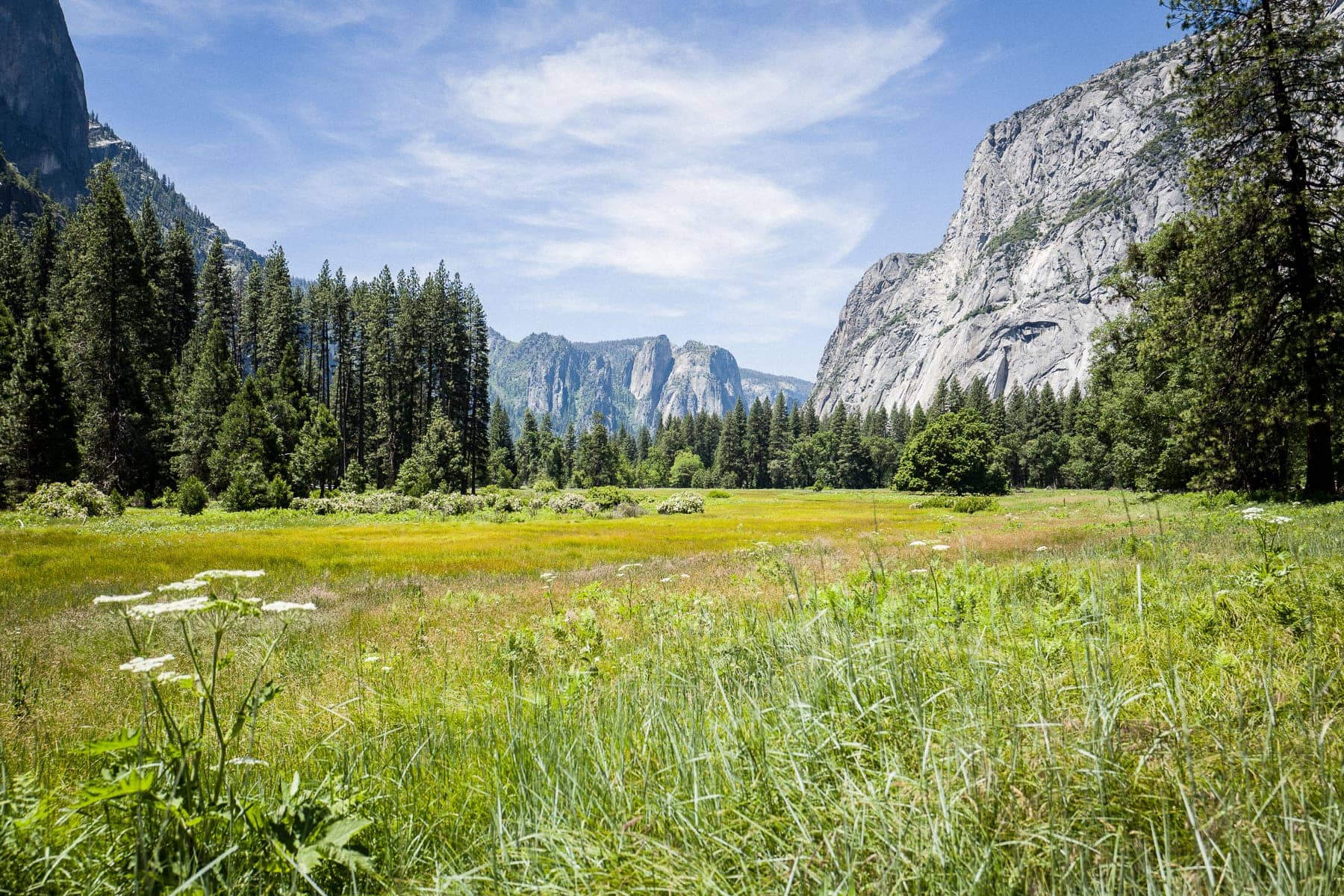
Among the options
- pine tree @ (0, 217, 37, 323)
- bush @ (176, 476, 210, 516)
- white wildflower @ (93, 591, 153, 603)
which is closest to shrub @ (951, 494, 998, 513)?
white wildflower @ (93, 591, 153, 603)

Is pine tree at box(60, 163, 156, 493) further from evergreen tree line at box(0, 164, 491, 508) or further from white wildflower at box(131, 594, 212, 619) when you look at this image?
white wildflower at box(131, 594, 212, 619)

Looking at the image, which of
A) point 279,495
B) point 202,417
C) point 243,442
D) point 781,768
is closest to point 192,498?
point 279,495

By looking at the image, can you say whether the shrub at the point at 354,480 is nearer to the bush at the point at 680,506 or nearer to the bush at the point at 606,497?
the bush at the point at 606,497

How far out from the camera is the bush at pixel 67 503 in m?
31.0

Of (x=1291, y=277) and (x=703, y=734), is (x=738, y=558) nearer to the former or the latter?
(x=703, y=734)

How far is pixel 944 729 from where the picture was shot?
87.0 inches

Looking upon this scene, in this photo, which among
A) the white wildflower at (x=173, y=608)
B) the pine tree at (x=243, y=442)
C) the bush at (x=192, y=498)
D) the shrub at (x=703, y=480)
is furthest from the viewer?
the shrub at (x=703, y=480)

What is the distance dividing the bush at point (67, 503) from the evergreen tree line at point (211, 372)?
4.50m

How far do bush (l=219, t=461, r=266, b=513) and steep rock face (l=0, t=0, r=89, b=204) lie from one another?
224802mm

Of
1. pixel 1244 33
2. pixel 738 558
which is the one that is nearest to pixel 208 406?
pixel 738 558

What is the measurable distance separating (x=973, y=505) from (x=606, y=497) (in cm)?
3091

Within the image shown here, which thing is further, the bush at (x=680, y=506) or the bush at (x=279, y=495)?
the bush at (x=680, y=506)

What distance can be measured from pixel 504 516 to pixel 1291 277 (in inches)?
1605

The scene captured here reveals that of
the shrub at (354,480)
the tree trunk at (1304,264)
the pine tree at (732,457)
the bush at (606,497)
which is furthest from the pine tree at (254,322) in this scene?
the tree trunk at (1304,264)
